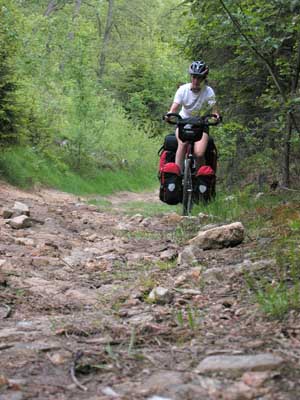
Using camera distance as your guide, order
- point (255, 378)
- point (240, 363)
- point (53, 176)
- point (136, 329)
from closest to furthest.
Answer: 1. point (255, 378)
2. point (240, 363)
3. point (136, 329)
4. point (53, 176)

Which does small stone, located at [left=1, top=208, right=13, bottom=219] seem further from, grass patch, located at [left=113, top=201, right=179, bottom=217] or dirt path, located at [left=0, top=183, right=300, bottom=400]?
grass patch, located at [left=113, top=201, right=179, bottom=217]

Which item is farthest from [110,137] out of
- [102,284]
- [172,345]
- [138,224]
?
[172,345]

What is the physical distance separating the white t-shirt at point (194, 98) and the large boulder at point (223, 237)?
249cm

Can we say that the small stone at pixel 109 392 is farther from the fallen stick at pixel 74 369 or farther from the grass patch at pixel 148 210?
the grass patch at pixel 148 210

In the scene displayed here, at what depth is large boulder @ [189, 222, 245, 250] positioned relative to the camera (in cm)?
425

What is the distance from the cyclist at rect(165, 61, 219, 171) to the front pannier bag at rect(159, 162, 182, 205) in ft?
0.65

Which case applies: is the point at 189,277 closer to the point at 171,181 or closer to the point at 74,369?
the point at 74,369

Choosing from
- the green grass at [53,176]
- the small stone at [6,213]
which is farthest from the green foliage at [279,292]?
the green grass at [53,176]

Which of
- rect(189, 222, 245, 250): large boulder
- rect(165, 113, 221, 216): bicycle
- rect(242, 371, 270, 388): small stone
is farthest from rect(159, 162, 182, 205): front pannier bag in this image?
rect(242, 371, 270, 388): small stone

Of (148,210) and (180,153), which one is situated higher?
(180,153)

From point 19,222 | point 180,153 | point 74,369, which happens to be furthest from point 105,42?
point 74,369

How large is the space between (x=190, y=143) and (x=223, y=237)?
7.67 ft

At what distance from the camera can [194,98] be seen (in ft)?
21.4

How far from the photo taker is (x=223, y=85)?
9148mm
